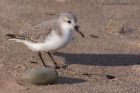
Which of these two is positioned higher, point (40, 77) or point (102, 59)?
point (102, 59)

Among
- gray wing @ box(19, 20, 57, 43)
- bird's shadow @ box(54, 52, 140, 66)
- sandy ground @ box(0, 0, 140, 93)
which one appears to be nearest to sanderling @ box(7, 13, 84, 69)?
gray wing @ box(19, 20, 57, 43)

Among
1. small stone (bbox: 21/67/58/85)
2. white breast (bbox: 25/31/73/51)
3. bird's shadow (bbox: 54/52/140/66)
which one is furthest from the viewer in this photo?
bird's shadow (bbox: 54/52/140/66)

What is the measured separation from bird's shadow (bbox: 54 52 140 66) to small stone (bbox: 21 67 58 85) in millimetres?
1496

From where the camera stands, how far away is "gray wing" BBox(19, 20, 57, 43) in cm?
927

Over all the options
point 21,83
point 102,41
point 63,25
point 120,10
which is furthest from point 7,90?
point 120,10

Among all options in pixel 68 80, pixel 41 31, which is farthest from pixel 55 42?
pixel 68 80

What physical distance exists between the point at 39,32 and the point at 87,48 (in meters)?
1.52

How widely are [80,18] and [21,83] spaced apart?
177 inches

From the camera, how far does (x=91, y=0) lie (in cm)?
1361

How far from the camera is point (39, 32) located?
30.9 ft

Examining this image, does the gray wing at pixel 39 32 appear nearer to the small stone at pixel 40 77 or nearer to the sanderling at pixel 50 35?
the sanderling at pixel 50 35

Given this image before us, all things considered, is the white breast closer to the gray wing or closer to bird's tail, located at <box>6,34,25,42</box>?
the gray wing

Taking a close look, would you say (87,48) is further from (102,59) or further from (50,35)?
(50,35)

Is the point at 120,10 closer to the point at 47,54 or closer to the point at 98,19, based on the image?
the point at 98,19
